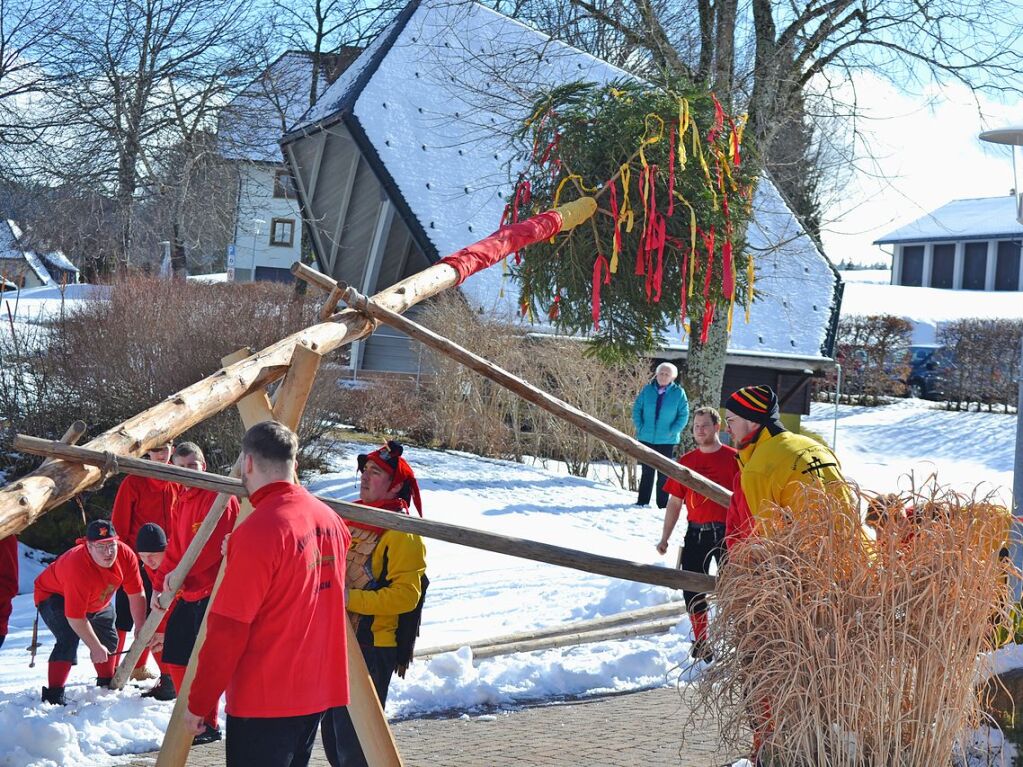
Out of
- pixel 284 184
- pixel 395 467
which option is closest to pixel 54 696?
pixel 395 467

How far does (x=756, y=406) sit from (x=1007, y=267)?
2011 inches

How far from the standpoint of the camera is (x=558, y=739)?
6.71 m

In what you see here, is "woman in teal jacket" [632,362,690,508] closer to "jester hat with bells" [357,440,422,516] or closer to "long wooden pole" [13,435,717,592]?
"jester hat with bells" [357,440,422,516]

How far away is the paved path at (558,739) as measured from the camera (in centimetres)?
627

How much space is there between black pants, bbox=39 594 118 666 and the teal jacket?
717cm

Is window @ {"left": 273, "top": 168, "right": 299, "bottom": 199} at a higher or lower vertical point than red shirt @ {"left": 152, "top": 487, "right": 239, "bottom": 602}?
higher

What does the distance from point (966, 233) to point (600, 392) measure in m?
41.5

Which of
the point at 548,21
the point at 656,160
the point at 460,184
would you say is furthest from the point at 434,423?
the point at 656,160

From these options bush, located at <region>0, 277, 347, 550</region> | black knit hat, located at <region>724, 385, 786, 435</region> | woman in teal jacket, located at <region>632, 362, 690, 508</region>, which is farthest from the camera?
bush, located at <region>0, 277, 347, 550</region>

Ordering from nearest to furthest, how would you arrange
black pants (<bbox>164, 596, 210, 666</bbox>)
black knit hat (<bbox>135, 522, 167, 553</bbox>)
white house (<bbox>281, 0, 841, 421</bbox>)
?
black pants (<bbox>164, 596, 210, 666</bbox>) < black knit hat (<bbox>135, 522, 167, 553</bbox>) < white house (<bbox>281, 0, 841, 421</bbox>)

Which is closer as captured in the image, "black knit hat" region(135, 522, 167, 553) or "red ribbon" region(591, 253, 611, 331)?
"black knit hat" region(135, 522, 167, 553)

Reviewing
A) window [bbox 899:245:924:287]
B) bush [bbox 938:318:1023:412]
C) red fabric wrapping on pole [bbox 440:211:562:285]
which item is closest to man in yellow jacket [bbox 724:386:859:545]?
red fabric wrapping on pole [bbox 440:211:562:285]

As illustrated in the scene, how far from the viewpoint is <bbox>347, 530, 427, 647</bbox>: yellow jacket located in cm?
533

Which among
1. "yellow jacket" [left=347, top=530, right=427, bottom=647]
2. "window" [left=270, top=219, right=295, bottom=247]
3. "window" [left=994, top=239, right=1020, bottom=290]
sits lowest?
"yellow jacket" [left=347, top=530, right=427, bottom=647]
